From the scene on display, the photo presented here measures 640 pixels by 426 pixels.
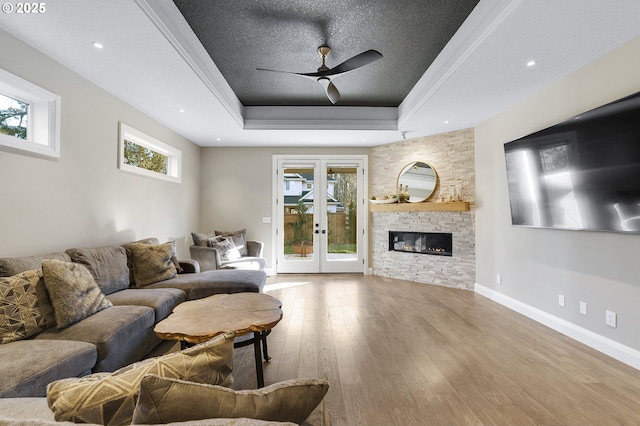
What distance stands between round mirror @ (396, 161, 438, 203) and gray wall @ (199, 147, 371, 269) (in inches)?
50.3

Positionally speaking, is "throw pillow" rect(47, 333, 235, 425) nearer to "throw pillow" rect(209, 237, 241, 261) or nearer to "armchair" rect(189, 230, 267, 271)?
"armchair" rect(189, 230, 267, 271)

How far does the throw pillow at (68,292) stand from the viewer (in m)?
2.17

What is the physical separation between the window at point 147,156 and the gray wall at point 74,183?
0.33ft

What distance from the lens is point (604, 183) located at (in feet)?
8.76

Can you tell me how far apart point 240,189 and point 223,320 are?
468 cm

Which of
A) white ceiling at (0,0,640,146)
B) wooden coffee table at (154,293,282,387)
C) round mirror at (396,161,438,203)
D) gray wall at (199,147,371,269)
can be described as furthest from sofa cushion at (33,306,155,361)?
round mirror at (396,161,438,203)

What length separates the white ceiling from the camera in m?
2.27

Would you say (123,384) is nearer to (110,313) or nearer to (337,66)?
(110,313)

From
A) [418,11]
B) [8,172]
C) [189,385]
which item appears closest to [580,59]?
[418,11]

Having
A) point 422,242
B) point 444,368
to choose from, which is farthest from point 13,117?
point 422,242

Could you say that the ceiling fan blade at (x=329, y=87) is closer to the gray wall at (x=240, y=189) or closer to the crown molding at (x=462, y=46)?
the crown molding at (x=462, y=46)

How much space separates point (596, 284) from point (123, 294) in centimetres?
447

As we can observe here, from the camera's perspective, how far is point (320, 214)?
656cm
